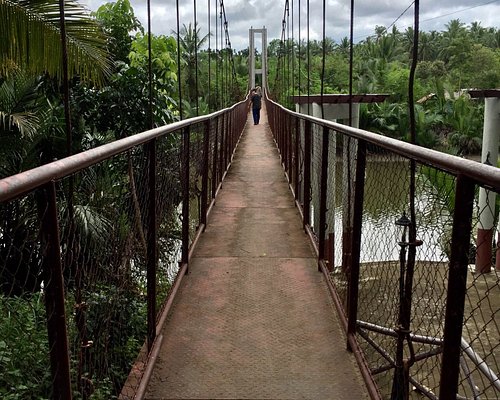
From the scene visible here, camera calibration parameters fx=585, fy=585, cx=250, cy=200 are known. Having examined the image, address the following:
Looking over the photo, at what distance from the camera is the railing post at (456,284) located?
0.97m

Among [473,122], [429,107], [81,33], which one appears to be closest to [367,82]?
[429,107]

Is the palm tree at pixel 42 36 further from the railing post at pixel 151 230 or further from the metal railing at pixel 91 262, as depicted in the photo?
the railing post at pixel 151 230

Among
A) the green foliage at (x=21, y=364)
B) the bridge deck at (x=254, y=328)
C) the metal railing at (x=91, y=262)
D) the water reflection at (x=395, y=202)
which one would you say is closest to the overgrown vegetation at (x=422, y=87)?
the water reflection at (x=395, y=202)

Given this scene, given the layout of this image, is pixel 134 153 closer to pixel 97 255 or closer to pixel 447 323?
pixel 97 255

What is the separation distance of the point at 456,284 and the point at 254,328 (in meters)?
1.26

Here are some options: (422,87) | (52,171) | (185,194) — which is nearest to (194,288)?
(185,194)

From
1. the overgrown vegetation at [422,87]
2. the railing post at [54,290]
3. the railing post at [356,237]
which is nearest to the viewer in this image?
the railing post at [54,290]

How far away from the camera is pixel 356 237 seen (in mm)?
1859

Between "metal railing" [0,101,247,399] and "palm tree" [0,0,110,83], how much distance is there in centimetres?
69

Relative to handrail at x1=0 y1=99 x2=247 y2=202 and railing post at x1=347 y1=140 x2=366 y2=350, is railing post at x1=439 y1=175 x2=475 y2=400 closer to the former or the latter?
handrail at x1=0 y1=99 x2=247 y2=202

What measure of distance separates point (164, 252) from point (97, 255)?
1308 mm

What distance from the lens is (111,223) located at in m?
1.63

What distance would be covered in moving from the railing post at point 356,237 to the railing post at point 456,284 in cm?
77

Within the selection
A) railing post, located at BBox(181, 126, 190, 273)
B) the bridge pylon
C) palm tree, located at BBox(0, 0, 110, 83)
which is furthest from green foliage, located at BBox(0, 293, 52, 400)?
the bridge pylon
